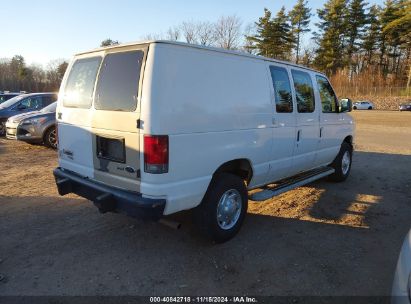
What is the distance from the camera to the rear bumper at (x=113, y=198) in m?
3.58

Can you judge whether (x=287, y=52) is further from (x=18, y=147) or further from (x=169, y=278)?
(x=169, y=278)

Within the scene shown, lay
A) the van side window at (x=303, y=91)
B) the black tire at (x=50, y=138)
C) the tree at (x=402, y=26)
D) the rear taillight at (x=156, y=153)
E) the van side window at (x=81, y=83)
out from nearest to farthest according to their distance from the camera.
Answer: the rear taillight at (x=156, y=153), the van side window at (x=81, y=83), the van side window at (x=303, y=91), the black tire at (x=50, y=138), the tree at (x=402, y=26)

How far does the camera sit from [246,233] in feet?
15.6

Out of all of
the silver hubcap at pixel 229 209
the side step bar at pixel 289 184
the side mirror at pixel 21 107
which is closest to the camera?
the silver hubcap at pixel 229 209

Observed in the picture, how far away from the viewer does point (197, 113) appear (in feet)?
12.5

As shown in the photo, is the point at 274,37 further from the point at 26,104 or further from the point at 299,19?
the point at 26,104

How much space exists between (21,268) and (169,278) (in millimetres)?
1583

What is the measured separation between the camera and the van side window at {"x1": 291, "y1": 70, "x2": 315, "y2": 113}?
555 centimetres

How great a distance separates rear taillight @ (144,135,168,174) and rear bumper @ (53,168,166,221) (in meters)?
0.33

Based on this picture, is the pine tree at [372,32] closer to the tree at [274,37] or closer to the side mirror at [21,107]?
the tree at [274,37]

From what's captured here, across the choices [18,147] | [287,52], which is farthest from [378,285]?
[287,52]

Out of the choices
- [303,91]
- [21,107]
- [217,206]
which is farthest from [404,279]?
[21,107]

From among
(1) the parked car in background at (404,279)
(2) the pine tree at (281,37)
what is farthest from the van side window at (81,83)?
(2) the pine tree at (281,37)

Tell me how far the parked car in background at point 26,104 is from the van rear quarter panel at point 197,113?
11.0 metres
